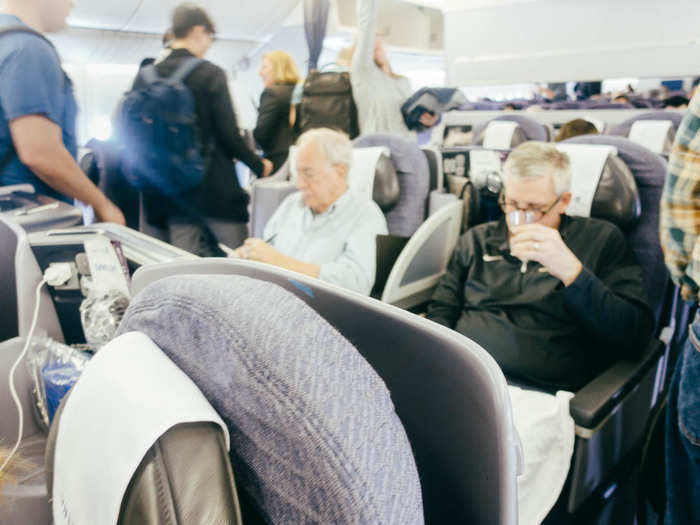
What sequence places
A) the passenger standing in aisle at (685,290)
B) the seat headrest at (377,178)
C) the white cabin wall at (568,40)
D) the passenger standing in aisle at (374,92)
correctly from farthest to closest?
the white cabin wall at (568,40), the passenger standing in aisle at (374,92), the seat headrest at (377,178), the passenger standing in aisle at (685,290)

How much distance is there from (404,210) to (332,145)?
49 cm

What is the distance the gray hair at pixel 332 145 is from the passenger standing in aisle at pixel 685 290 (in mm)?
1180

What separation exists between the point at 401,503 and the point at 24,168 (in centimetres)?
159

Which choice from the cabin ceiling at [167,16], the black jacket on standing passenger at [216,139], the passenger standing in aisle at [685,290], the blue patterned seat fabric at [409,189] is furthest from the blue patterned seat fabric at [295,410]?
the cabin ceiling at [167,16]

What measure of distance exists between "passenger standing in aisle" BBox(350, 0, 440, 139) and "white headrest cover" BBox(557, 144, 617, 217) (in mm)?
1266

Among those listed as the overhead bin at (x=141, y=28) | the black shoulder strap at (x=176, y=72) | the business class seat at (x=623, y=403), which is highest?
the overhead bin at (x=141, y=28)

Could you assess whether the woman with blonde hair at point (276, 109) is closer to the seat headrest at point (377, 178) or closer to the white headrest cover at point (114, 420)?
the seat headrest at point (377, 178)

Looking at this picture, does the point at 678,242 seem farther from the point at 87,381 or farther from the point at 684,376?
the point at 87,381

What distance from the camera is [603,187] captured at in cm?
156

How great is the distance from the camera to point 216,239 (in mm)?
2104

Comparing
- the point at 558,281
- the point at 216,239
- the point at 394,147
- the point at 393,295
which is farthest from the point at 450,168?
the point at 216,239

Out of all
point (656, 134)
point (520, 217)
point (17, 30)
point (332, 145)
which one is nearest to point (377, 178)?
point (332, 145)

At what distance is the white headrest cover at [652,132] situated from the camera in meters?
4.50

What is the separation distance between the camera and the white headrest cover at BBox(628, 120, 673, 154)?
14.8 ft
